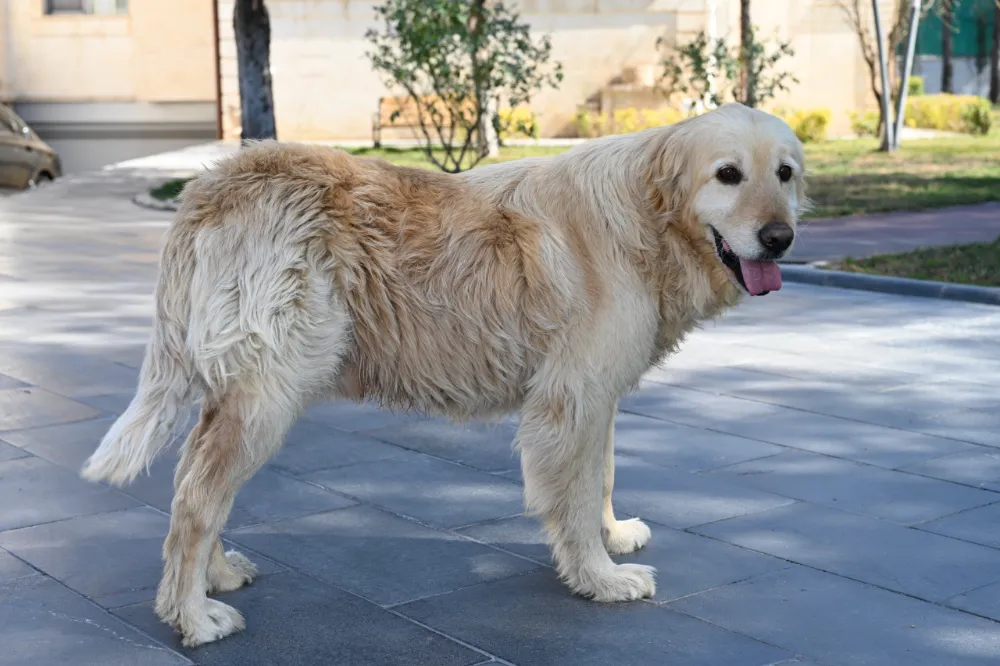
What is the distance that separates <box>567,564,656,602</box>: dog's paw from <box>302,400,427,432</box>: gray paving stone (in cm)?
239

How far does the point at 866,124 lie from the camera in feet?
97.2

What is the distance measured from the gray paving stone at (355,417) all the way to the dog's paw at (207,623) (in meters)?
2.56

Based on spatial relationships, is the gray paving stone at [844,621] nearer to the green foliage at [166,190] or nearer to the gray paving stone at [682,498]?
the gray paving stone at [682,498]

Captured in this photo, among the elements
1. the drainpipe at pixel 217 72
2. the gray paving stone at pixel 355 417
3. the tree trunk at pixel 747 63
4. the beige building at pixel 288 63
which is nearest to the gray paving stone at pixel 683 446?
the gray paving stone at pixel 355 417

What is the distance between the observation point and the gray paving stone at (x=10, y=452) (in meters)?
6.08

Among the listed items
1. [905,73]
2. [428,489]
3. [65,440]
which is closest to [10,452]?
[65,440]

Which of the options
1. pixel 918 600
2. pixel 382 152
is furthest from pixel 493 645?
pixel 382 152

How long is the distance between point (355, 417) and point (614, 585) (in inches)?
112

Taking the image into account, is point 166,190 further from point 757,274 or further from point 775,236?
point 775,236

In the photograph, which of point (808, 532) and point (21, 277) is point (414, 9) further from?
point (808, 532)

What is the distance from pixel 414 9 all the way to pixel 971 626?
13.6 metres

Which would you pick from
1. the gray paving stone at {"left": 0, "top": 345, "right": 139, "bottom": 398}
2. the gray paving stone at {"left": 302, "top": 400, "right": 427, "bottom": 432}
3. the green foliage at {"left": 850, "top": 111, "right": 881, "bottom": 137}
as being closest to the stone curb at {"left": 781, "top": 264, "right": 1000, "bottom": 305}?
the gray paving stone at {"left": 302, "top": 400, "right": 427, "bottom": 432}

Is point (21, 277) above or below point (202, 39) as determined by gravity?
below

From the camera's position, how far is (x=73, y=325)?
9.30 metres
